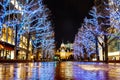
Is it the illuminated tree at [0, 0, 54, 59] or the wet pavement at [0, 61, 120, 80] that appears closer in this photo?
the wet pavement at [0, 61, 120, 80]

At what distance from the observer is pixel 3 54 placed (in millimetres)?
53031

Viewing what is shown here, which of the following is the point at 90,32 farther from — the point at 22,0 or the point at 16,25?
the point at 16,25

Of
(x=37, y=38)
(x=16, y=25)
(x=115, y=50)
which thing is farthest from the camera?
(x=115, y=50)

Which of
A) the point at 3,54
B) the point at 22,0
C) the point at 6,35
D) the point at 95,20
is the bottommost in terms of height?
the point at 3,54

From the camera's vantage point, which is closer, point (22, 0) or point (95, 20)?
point (95, 20)

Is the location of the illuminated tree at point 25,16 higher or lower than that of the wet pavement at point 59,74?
higher

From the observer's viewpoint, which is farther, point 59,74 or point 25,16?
point 25,16

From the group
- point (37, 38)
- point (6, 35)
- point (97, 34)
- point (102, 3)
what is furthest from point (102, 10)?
point (6, 35)

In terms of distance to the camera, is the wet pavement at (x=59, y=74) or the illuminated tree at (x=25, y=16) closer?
the wet pavement at (x=59, y=74)

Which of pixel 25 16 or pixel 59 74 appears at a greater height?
pixel 25 16

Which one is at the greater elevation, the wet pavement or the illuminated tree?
the illuminated tree

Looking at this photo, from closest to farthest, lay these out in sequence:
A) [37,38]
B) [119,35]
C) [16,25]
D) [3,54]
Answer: [16,25] < [3,54] < [119,35] < [37,38]

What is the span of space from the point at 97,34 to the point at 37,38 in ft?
62.7

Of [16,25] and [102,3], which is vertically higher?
[102,3]
